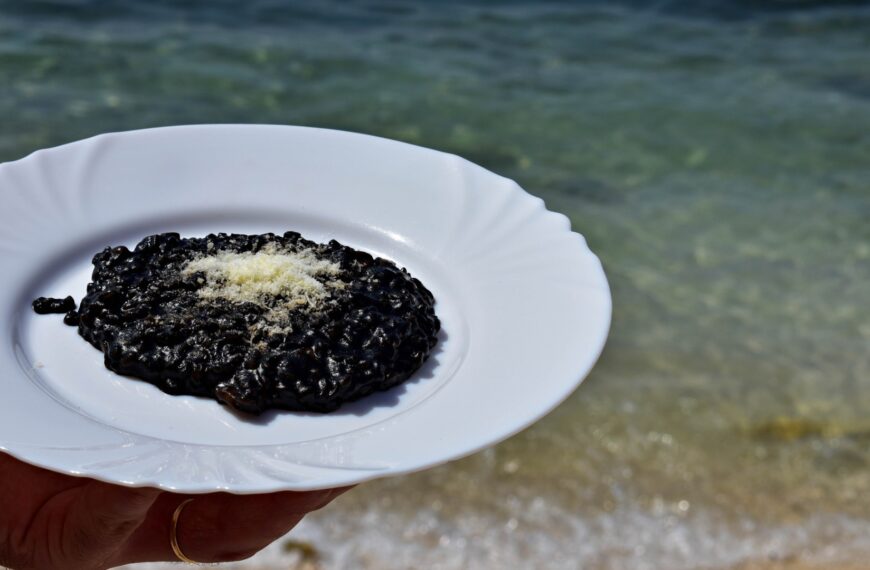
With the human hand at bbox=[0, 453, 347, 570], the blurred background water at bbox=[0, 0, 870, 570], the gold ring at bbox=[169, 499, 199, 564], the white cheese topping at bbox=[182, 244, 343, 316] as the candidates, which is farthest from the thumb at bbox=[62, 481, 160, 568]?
the blurred background water at bbox=[0, 0, 870, 570]

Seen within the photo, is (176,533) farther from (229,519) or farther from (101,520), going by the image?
(101,520)

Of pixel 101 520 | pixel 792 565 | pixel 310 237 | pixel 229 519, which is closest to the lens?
pixel 101 520

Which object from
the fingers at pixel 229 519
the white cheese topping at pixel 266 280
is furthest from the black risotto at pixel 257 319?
the fingers at pixel 229 519

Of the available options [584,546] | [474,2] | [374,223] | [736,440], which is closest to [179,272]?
[374,223]

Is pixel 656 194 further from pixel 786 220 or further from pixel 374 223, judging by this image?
pixel 374 223

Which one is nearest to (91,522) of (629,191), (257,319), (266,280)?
(257,319)

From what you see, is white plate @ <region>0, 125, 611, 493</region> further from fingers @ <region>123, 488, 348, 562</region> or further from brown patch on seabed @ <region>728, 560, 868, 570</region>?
brown patch on seabed @ <region>728, 560, 868, 570</region>

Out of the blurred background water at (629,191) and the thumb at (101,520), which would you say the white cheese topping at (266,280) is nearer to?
the thumb at (101,520)
